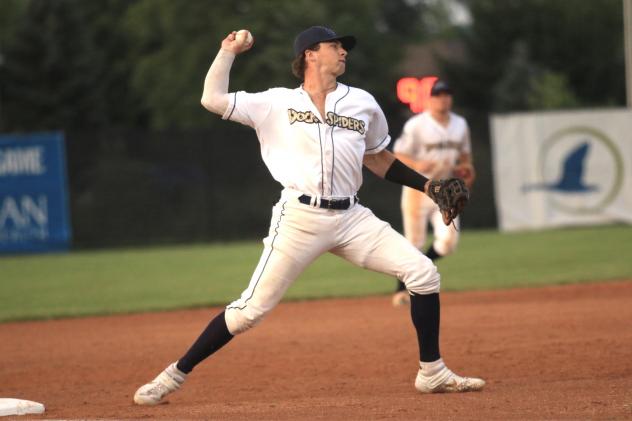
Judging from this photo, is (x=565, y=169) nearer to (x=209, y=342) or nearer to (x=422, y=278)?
(x=422, y=278)

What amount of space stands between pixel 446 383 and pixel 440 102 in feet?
15.3

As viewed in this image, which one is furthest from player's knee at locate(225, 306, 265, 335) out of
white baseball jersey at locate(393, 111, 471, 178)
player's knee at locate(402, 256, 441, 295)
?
white baseball jersey at locate(393, 111, 471, 178)

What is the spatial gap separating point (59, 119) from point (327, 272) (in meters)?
26.0

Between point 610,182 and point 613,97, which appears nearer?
point 610,182

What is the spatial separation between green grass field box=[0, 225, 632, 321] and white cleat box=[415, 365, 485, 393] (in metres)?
5.49

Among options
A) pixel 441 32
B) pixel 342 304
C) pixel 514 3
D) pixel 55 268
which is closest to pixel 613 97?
pixel 514 3

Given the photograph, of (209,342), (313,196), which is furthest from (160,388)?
(313,196)

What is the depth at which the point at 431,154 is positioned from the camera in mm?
10062

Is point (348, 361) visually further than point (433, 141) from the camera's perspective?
No

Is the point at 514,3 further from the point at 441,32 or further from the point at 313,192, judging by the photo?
the point at 313,192

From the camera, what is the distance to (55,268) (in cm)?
1588

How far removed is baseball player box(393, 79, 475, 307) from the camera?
9.90 meters

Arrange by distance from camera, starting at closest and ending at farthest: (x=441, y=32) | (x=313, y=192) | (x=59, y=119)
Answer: (x=313, y=192) < (x=59, y=119) < (x=441, y=32)

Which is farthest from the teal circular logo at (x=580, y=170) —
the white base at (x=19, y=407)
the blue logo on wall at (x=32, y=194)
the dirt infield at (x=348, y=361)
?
the white base at (x=19, y=407)
